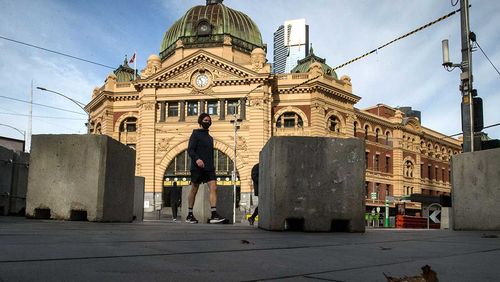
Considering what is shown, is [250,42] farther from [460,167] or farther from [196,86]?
[460,167]

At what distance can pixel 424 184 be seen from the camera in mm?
67812

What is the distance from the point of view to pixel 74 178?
879cm

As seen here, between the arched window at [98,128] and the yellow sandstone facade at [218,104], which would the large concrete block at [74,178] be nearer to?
the yellow sandstone facade at [218,104]

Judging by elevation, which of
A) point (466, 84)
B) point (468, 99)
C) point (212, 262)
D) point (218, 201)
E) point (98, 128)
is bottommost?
point (212, 262)

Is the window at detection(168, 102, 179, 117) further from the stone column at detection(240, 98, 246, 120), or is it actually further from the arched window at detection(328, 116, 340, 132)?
the arched window at detection(328, 116, 340, 132)

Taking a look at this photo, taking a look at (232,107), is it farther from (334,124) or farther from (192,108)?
(334,124)

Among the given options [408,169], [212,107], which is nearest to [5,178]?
[212,107]

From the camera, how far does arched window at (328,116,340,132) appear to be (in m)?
51.8

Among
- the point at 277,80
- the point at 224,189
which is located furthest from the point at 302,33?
the point at 224,189

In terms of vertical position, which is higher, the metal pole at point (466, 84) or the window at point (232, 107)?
the window at point (232, 107)

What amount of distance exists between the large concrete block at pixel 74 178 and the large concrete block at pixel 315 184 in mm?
2975

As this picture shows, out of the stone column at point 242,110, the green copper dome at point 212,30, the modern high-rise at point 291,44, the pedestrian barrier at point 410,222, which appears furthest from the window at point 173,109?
the modern high-rise at point 291,44

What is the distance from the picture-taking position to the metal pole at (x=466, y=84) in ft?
42.2

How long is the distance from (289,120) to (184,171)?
38.8ft
